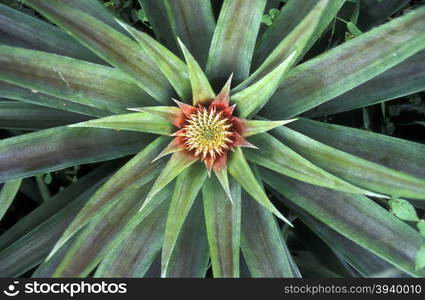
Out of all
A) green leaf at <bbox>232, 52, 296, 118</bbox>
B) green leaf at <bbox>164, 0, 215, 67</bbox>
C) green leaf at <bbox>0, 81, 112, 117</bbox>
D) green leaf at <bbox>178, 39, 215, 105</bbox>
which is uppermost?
green leaf at <bbox>164, 0, 215, 67</bbox>

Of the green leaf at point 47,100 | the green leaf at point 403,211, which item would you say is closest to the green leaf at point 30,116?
the green leaf at point 47,100

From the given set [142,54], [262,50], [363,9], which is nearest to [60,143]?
[142,54]

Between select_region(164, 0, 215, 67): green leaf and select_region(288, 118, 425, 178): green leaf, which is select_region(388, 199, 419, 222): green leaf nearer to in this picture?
select_region(288, 118, 425, 178): green leaf

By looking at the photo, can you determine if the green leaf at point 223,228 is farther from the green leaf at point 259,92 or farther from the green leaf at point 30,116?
the green leaf at point 30,116

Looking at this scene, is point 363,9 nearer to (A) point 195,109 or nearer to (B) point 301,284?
(A) point 195,109

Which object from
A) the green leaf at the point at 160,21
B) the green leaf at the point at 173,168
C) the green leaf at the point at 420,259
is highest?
the green leaf at the point at 160,21

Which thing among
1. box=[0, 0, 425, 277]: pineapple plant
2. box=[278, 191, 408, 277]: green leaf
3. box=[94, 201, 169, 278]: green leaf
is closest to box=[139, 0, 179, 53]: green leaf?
box=[0, 0, 425, 277]: pineapple plant
